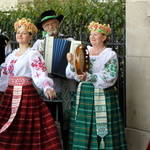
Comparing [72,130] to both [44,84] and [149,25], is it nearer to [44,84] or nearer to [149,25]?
[44,84]

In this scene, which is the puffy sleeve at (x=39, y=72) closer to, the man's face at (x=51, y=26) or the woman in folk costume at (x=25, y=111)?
the woman in folk costume at (x=25, y=111)

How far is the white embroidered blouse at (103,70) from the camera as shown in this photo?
5.18 meters

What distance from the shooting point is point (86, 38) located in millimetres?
6363

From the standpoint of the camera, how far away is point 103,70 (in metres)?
5.21

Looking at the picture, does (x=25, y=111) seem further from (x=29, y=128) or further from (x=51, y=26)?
(x=51, y=26)

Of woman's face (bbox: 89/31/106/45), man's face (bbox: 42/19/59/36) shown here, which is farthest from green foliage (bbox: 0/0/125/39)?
woman's face (bbox: 89/31/106/45)

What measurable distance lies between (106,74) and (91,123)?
0.63 metres

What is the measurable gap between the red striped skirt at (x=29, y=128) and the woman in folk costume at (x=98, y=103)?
13.7 inches

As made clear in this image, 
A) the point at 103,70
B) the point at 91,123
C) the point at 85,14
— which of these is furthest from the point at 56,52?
the point at 85,14

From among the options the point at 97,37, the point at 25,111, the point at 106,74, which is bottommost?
the point at 25,111

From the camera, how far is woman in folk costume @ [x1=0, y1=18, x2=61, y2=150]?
5152 mm

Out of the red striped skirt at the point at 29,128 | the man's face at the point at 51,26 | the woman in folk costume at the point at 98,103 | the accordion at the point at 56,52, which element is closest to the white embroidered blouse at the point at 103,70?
the woman in folk costume at the point at 98,103

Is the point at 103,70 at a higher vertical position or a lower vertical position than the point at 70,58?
lower

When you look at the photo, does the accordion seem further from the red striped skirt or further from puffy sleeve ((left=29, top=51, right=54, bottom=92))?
the red striped skirt
